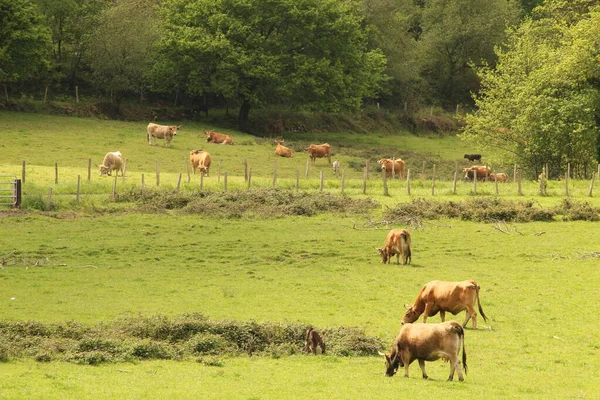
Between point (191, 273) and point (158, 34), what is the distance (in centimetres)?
4976

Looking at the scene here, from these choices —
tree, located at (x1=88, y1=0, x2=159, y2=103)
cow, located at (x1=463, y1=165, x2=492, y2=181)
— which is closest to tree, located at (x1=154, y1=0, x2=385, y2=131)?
tree, located at (x1=88, y1=0, x2=159, y2=103)

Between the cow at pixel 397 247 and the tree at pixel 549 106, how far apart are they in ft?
89.6

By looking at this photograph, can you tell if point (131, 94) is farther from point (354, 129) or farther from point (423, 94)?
point (423, 94)

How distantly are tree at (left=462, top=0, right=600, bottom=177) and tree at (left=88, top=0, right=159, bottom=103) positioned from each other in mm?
27232

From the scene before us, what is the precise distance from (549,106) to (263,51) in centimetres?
2683

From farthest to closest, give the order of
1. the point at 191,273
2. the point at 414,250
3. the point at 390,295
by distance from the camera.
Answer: the point at 414,250, the point at 191,273, the point at 390,295

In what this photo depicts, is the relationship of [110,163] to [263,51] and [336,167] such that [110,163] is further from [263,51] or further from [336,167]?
[263,51]

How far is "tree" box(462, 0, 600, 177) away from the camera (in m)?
58.5

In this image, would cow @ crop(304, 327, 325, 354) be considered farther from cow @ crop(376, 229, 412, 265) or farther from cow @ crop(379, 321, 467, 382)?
cow @ crop(376, 229, 412, 265)

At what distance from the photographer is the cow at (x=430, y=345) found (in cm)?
1808

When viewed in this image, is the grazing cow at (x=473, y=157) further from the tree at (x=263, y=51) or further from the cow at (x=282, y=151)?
the cow at (x=282, y=151)

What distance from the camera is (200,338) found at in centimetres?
2186

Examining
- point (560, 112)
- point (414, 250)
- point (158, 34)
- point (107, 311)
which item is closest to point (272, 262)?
point (414, 250)

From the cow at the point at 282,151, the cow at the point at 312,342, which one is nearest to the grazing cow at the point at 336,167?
the cow at the point at 282,151
